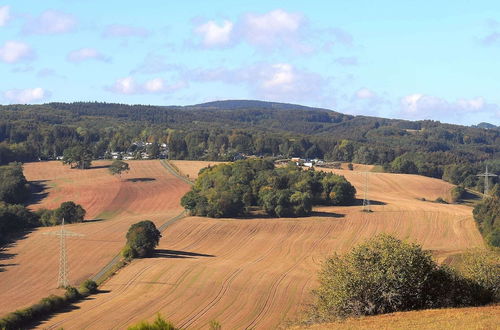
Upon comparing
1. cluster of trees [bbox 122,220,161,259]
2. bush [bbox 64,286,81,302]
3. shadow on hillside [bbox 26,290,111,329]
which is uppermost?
cluster of trees [bbox 122,220,161,259]

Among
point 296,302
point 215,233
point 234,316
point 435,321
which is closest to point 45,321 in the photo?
point 234,316

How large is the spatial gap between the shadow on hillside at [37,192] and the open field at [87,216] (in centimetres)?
87

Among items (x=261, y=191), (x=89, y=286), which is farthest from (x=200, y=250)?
(x=261, y=191)

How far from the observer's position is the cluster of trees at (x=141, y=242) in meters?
78.7

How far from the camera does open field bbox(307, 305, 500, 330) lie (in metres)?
32.3

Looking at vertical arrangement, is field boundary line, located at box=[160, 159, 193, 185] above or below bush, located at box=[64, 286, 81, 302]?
above

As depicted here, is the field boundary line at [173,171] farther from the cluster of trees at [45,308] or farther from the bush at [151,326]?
the bush at [151,326]

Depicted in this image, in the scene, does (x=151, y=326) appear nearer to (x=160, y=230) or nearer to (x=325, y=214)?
(x=160, y=230)

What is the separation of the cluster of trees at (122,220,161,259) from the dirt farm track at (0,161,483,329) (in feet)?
6.07

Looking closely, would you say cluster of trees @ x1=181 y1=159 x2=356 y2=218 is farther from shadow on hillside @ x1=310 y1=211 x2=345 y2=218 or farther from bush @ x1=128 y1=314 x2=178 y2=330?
bush @ x1=128 y1=314 x2=178 y2=330

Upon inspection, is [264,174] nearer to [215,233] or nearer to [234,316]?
[215,233]

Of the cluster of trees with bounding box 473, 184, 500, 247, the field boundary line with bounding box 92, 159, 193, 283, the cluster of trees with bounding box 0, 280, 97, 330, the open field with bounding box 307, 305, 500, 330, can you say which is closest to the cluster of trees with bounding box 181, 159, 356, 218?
the field boundary line with bounding box 92, 159, 193, 283

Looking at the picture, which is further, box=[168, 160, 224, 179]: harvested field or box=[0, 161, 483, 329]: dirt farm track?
box=[168, 160, 224, 179]: harvested field

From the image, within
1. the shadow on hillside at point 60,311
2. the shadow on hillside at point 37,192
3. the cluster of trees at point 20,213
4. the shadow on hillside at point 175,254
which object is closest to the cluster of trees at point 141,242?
the shadow on hillside at point 175,254
